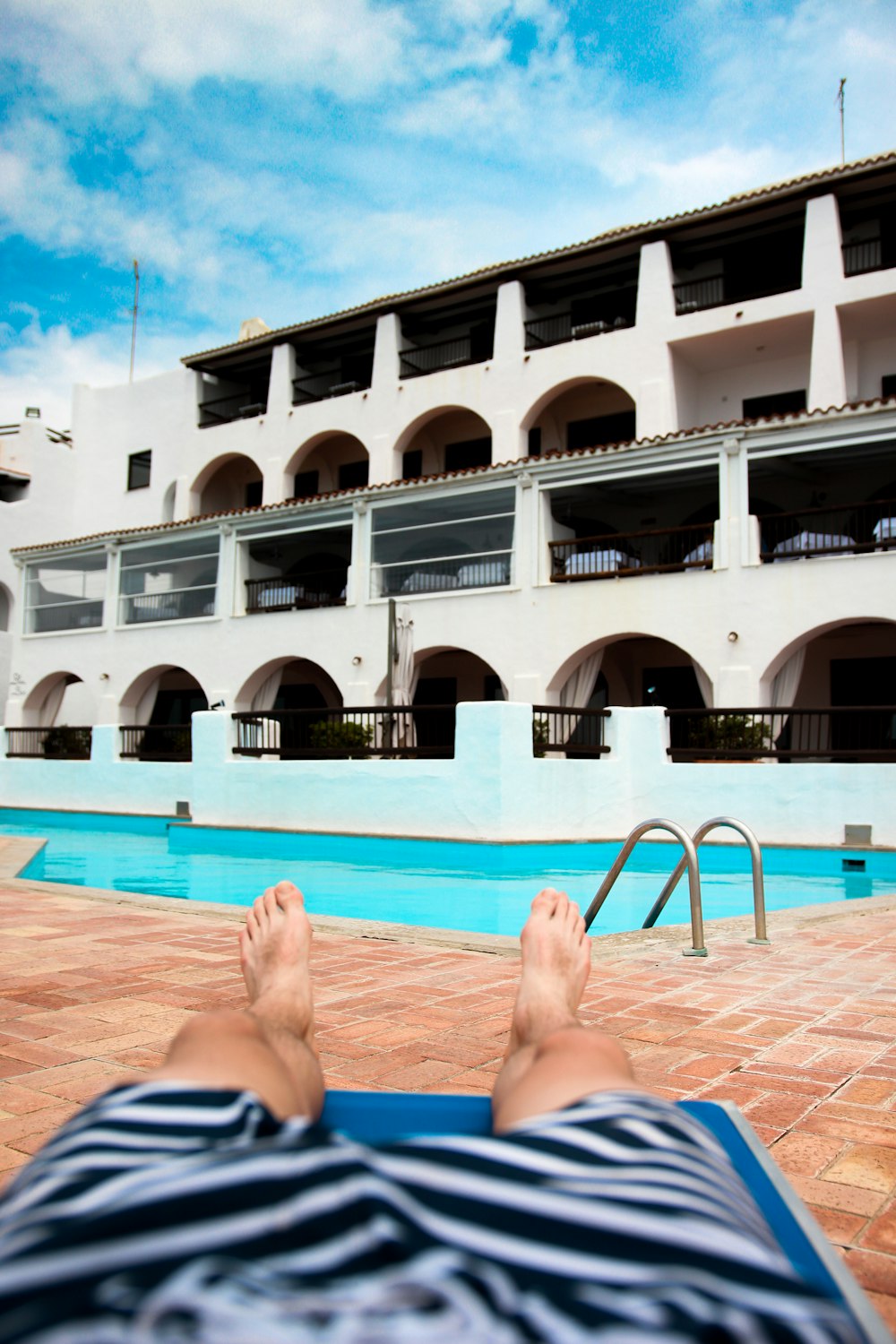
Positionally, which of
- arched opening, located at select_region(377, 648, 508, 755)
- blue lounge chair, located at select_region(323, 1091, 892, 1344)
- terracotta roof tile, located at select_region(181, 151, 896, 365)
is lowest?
blue lounge chair, located at select_region(323, 1091, 892, 1344)

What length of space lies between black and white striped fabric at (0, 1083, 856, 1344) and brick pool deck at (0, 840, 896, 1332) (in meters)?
0.95

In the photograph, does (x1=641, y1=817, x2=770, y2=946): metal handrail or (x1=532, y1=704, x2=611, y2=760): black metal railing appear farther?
(x1=532, y1=704, x2=611, y2=760): black metal railing

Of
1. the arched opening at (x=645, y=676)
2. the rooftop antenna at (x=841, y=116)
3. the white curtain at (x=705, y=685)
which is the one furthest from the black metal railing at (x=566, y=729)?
the rooftop antenna at (x=841, y=116)

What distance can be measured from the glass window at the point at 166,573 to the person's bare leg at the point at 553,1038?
65.3ft

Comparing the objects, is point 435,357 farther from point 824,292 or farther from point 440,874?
point 440,874

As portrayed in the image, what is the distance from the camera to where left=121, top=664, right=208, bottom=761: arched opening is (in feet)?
58.6

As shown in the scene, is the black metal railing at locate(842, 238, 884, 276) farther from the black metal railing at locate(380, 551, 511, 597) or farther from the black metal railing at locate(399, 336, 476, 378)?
the black metal railing at locate(380, 551, 511, 597)

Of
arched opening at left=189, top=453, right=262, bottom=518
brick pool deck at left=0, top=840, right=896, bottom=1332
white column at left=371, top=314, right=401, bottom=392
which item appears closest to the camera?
brick pool deck at left=0, top=840, right=896, bottom=1332

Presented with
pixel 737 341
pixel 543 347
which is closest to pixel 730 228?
pixel 737 341

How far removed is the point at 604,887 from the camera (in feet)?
18.5

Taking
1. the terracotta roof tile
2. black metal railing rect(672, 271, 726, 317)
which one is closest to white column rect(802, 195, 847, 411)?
the terracotta roof tile

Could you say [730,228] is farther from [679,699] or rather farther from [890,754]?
[890,754]

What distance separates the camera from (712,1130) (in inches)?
70.4

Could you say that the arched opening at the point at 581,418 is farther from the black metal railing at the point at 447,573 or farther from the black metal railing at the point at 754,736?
the black metal railing at the point at 754,736
